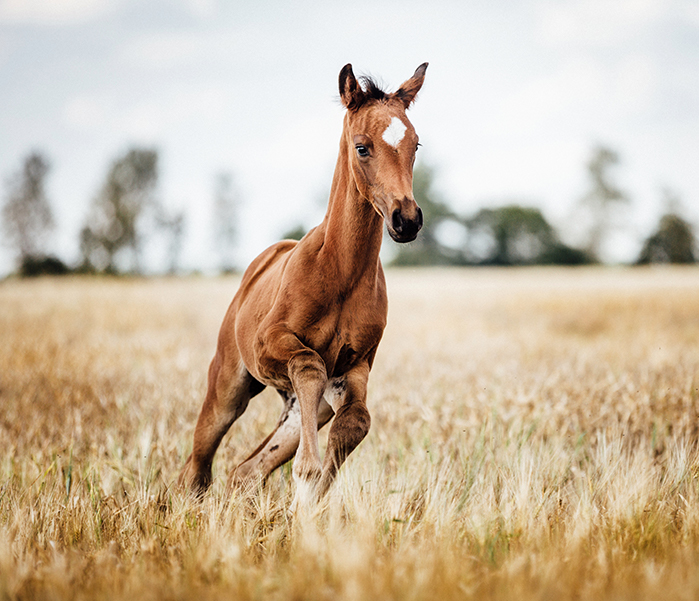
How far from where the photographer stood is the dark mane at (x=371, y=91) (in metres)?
3.35

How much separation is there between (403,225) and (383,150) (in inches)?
20.7

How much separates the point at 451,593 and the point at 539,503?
134 centimetres

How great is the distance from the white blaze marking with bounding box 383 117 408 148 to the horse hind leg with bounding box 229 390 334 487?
1754 millimetres

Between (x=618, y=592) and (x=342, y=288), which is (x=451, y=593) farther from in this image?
(x=342, y=288)

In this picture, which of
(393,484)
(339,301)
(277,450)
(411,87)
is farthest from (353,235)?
(393,484)

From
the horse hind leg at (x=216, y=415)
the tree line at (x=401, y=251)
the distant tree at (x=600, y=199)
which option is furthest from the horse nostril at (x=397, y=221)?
the distant tree at (x=600, y=199)

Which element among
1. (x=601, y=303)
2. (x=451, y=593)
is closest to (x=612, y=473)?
(x=451, y=593)

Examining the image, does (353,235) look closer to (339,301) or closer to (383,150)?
(339,301)

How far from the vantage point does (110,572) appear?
247 cm

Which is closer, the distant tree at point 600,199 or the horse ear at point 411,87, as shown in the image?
the horse ear at point 411,87

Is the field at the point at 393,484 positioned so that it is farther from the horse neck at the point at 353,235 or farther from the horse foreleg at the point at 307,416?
the horse neck at the point at 353,235

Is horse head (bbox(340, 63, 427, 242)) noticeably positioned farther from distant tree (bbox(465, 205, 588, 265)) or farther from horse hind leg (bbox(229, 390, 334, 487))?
distant tree (bbox(465, 205, 588, 265))

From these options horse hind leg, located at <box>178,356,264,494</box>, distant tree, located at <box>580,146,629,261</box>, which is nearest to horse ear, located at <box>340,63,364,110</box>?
horse hind leg, located at <box>178,356,264,494</box>

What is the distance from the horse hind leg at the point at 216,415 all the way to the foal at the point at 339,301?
0.42 metres
